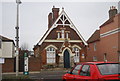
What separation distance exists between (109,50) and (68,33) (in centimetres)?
781

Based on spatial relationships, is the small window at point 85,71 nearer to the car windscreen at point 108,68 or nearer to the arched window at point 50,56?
the car windscreen at point 108,68

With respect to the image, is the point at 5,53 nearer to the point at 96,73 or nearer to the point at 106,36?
the point at 106,36

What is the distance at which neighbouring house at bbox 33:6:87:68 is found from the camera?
3703 centimetres

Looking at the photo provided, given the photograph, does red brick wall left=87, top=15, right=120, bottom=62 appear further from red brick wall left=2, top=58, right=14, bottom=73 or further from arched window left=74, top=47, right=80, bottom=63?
red brick wall left=2, top=58, right=14, bottom=73

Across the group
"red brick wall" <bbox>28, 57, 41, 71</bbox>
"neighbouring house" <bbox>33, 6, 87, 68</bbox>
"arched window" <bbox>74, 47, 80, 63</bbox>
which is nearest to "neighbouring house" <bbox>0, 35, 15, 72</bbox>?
"red brick wall" <bbox>28, 57, 41, 71</bbox>

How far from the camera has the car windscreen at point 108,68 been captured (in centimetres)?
798

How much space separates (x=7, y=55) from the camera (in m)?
34.1

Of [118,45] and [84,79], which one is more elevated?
[118,45]

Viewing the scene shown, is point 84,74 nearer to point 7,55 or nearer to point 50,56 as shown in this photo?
point 7,55

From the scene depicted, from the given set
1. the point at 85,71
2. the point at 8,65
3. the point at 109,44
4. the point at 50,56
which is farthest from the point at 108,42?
the point at 85,71

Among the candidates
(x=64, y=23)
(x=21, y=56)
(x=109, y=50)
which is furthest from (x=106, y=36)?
(x=21, y=56)

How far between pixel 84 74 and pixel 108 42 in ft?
104

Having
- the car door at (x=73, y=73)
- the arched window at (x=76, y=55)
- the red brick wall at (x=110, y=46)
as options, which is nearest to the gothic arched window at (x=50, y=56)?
the arched window at (x=76, y=55)

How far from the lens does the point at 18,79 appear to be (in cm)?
1356
